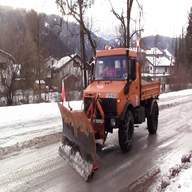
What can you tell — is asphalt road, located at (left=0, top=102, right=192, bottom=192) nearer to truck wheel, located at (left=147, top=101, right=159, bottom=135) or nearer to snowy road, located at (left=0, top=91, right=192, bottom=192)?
snowy road, located at (left=0, top=91, right=192, bottom=192)

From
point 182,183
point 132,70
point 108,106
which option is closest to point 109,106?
point 108,106

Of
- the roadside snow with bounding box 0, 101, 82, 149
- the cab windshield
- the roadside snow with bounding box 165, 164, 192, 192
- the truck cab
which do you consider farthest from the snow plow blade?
the roadside snow with bounding box 0, 101, 82, 149

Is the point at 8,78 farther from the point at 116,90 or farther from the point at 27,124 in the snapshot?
the point at 116,90

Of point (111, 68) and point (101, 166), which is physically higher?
point (111, 68)

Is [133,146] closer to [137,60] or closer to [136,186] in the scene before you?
[137,60]

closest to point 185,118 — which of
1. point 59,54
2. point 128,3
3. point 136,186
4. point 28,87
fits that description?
point 136,186

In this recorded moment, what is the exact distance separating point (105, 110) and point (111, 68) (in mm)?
1445

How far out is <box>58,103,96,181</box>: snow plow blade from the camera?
8742 mm

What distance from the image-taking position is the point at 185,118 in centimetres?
1795

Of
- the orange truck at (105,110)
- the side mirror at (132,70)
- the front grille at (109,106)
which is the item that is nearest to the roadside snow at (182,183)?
the orange truck at (105,110)

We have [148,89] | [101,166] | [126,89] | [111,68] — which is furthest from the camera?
[148,89]

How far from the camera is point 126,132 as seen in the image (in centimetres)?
1092

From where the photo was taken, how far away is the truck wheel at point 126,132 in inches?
428

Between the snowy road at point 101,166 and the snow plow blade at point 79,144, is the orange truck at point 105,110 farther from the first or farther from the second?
the snowy road at point 101,166
